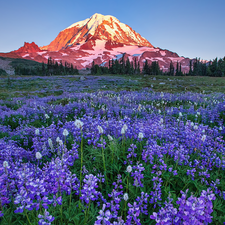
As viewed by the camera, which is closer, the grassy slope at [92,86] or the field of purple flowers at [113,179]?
the field of purple flowers at [113,179]

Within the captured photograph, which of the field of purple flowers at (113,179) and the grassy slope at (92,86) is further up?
the grassy slope at (92,86)

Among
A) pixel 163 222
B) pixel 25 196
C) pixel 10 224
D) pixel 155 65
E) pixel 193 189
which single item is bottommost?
pixel 193 189

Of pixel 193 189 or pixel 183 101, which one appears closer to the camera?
pixel 193 189

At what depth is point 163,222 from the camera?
51.8 inches

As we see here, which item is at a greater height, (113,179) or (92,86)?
(92,86)

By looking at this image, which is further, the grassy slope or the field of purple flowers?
the grassy slope

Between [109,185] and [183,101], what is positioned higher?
[183,101]

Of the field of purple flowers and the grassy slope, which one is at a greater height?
the grassy slope

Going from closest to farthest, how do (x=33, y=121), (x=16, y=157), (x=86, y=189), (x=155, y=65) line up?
(x=86, y=189), (x=16, y=157), (x=33, y=121), (x=155, y=65)

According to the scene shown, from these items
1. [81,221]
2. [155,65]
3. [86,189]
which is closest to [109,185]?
[81,221]

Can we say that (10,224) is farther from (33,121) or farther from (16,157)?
(33,121)

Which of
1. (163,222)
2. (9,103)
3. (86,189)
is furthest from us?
(9,103)

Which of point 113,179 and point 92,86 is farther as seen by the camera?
point 92,86

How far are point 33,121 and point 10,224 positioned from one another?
5.88 metres
